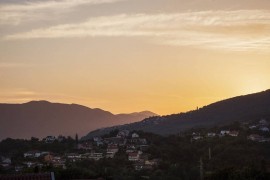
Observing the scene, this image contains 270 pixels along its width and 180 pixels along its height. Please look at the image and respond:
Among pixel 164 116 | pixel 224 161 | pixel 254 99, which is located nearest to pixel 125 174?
pixel 224 161

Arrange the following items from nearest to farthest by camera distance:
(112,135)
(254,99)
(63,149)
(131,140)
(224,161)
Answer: (224,161) → (63,149) → (131,140) → (112,135) → (254,99)

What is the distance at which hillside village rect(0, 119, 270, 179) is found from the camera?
55.2 meters

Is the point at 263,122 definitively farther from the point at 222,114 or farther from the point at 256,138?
the point at 222,114


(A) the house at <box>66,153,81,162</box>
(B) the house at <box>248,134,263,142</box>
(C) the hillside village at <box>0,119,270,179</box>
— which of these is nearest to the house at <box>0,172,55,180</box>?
(C) the hillside village at <box>0,119,270,179</box>

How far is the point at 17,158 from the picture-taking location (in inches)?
2434

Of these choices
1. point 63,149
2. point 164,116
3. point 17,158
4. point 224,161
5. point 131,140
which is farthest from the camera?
point 164,116

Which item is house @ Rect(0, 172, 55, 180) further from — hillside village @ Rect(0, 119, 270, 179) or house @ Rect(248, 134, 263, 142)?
house @ Rect(248, 134, 263, 142)

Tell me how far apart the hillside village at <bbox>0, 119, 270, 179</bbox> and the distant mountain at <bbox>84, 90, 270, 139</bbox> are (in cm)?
1009

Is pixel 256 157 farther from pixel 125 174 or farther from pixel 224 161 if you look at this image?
pixel 125 174

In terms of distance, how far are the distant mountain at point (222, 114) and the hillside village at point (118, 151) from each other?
1009 cm

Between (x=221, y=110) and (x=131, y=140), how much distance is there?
35.6 m

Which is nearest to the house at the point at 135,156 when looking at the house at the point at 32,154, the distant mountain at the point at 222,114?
the house at the point at 32,154

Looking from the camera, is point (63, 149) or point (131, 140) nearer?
point (63, 149)

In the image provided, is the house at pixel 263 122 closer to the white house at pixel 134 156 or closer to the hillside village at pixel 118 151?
the hillside village at pixel 118 151
